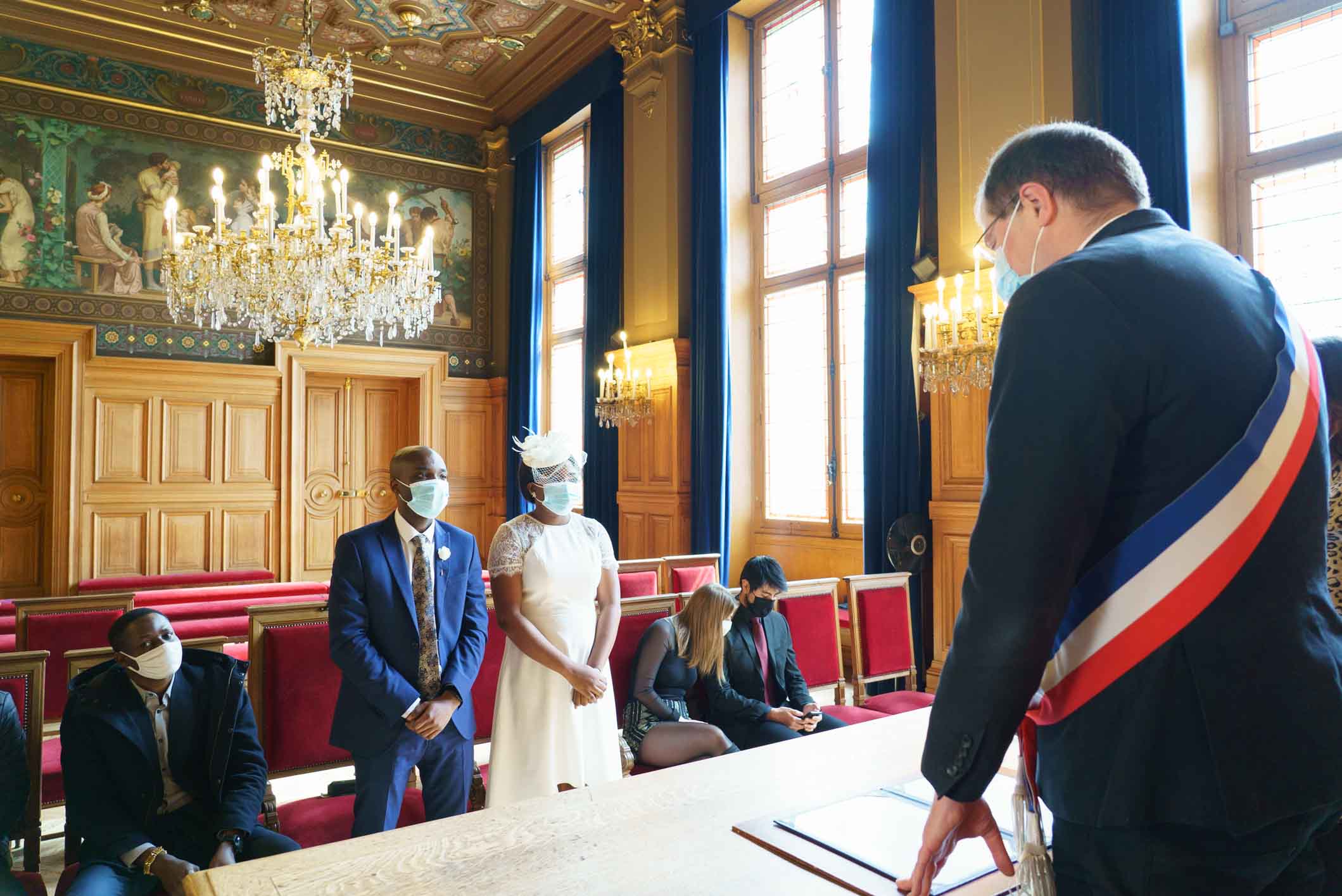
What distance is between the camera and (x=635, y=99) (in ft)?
27.2

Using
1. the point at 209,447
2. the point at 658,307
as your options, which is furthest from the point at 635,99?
the point at 209,447

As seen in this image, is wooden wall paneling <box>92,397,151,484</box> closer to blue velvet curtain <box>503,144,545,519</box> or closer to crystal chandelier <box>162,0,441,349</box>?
crystal chandelier <box>162,0,441,349</box>

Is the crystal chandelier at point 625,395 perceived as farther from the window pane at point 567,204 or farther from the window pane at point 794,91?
the window pane at point 567,204

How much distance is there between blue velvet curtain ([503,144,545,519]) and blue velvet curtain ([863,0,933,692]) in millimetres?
5085

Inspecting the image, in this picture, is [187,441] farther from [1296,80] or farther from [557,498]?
[1296,80]

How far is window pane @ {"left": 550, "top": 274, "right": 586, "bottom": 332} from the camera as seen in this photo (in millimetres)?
10016

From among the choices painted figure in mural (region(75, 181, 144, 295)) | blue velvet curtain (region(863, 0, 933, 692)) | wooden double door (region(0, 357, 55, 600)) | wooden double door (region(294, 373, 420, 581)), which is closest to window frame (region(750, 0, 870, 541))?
blue velvet curtain (region(863, 0, 933, 692))

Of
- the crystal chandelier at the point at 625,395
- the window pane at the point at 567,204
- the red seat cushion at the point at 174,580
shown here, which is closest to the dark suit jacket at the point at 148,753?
the crystal chandelier at the point at 625,395

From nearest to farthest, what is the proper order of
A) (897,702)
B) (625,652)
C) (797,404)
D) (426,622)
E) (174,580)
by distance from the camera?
(426,622)
(625,652)
(897,702)
(797,404)
(174,580)

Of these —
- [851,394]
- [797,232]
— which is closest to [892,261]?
[851,394]

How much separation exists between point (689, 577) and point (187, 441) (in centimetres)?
644

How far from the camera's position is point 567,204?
10180 millimetres

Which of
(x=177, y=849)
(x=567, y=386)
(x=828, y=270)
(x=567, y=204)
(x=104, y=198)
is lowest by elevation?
(x=177, y=849)

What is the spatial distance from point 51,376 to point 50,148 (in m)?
2.26
